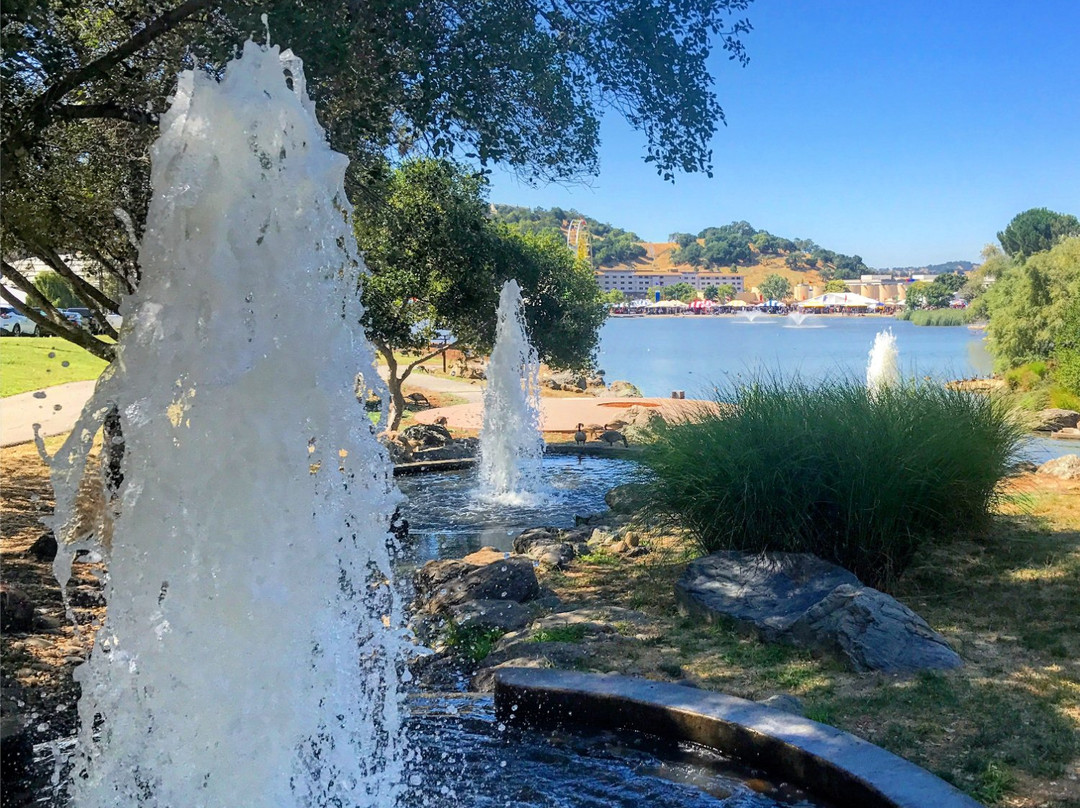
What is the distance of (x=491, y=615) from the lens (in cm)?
622

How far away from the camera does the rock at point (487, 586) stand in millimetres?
6695

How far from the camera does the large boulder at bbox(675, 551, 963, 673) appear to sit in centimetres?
515

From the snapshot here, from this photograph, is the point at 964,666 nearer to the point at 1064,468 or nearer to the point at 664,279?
the point at 1064,468

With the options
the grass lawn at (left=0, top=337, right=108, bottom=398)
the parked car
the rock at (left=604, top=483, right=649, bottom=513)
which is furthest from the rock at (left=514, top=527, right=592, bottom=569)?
the parked car

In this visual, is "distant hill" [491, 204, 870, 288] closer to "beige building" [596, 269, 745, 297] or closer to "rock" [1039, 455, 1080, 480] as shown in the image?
"beige building" [596, 269, 745, 297]

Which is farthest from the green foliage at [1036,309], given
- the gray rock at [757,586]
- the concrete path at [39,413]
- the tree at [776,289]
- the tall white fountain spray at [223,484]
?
the tree at [776,289]

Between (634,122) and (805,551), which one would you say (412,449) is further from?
(805,551)

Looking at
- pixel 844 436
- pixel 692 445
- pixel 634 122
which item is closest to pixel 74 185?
pixel 634 122

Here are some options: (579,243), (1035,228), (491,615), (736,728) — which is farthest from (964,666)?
(1035,228)

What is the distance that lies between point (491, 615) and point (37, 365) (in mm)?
22654

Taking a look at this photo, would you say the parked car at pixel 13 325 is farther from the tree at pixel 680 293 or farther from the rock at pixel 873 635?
the tree at pixel 680 293

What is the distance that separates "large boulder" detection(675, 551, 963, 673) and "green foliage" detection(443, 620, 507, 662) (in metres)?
1.31

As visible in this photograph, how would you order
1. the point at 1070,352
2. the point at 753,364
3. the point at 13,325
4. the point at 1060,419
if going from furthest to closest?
1. the point at 13,325
2. the point at 1070,352
3. the point at 1060,419
4. the point at 753,364

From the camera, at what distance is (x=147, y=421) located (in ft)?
10.8
